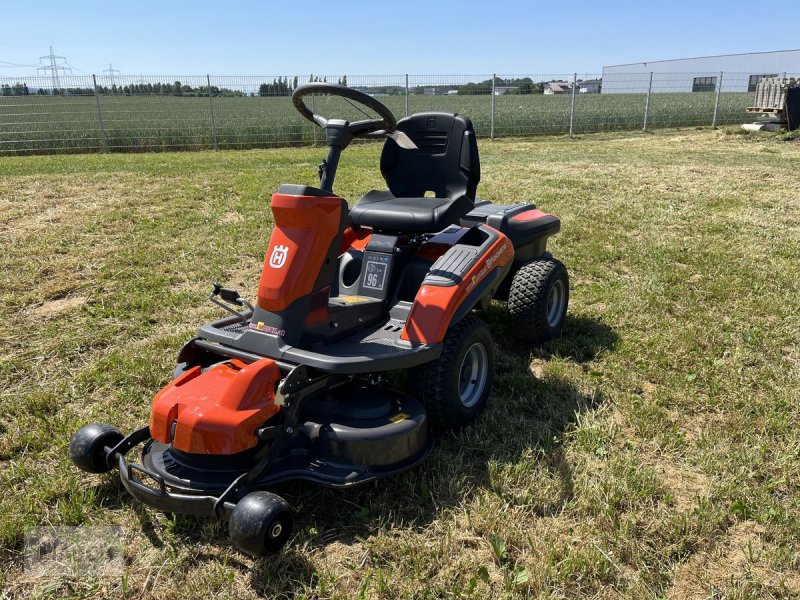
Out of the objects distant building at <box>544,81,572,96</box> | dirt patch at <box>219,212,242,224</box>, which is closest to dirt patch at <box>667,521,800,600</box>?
dirt patch at <box>219,212,242,224</box>

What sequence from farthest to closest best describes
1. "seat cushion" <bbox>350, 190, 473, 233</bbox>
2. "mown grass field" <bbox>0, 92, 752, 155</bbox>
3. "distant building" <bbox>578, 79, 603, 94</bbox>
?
"distant building" <bbox>578, 79, 603, 94</bbox> < "mown grass field" <bbox>0, 92, 752, 155</bbox> < "seat cushion" <bbox>350, 190, 473, 233</bbox>

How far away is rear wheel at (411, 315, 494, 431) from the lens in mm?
2900

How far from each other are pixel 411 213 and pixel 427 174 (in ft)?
1.97

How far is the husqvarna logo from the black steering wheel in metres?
0.72

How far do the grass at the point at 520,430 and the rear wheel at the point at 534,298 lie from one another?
145 millimetres

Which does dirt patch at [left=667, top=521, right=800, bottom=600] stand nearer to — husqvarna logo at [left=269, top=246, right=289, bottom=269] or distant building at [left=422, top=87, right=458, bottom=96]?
husqvarna logo at [left=269, top=246, right=289, bottom=269]

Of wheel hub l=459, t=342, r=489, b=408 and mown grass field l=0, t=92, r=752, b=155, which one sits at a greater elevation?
mown grass field l=0, t=92, r=752, b=155

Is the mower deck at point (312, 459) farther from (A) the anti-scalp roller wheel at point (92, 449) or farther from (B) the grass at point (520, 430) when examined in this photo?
(B) the grass at point (520, 430)

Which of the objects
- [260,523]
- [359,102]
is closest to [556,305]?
[359,102]

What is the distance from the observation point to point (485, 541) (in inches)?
94.4

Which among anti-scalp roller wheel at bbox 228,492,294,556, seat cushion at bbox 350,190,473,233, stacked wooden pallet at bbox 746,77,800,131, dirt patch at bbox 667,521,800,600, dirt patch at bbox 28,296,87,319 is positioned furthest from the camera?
stacked wooden pallet at bbox 746,77,800,131

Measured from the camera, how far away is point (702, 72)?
33.5 metres

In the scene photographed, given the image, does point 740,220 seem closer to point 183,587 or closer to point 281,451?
point 281,451

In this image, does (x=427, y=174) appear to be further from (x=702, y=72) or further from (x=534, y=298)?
(x=702, y=72)
